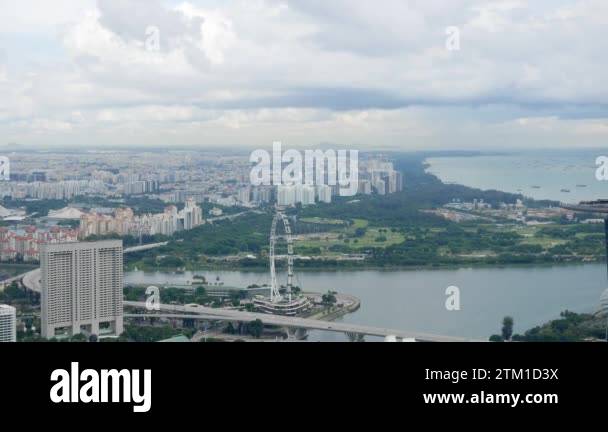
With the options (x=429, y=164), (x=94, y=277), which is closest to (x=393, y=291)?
(x=429, y=164)

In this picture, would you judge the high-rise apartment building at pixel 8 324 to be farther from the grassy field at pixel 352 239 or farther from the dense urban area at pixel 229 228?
the grassy field at pixel 352 239

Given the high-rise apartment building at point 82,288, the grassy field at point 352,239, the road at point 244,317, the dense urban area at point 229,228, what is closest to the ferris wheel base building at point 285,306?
the dense urban area at point 229,228

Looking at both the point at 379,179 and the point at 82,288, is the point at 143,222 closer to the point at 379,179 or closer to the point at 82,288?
the point at 82,288

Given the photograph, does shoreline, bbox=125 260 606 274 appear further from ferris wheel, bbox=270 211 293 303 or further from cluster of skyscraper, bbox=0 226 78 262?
cluster of skyscraper, bbox=0 226 78 262

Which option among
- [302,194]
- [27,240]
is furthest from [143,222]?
[302,194]
